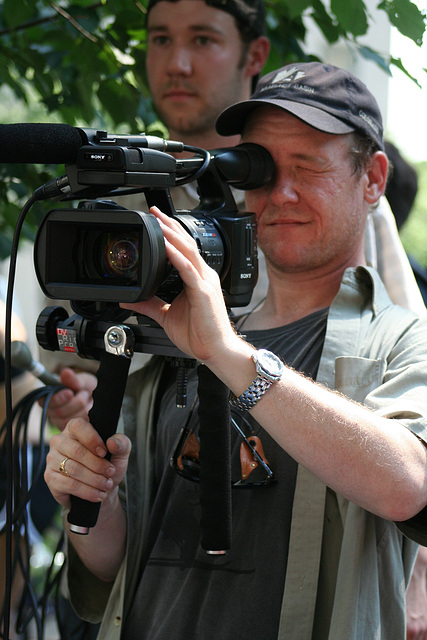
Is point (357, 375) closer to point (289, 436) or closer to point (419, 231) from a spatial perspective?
point (289, 436)

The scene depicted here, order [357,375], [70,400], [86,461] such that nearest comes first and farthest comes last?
A: [86,461]
[357,375]
[70,400]

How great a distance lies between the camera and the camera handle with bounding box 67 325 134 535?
1382 mm

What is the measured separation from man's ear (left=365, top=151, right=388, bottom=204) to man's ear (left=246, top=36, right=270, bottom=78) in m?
1.06

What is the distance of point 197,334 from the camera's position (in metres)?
1.31

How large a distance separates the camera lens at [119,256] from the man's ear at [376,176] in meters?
0.75

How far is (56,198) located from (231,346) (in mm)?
388

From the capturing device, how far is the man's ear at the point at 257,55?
2.73 m

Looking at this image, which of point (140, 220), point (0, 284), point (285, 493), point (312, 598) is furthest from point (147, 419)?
point (0, 284)

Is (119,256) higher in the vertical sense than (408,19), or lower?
lower

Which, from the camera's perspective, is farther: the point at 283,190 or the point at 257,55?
the point at 257,55

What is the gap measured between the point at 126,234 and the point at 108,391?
0.28 m

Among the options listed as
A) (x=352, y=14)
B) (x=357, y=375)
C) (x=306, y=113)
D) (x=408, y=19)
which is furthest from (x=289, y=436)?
(x=352, y=14)

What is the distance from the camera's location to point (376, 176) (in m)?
1.86

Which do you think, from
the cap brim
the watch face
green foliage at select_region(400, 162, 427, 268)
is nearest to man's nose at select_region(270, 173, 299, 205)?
the cap brim
